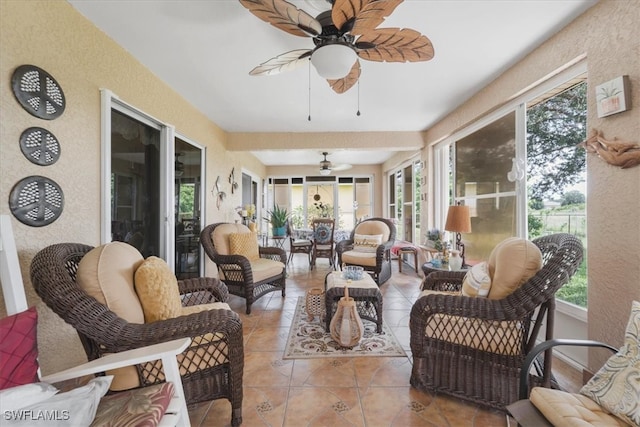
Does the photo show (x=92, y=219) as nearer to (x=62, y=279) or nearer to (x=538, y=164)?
(x=62, y=279)

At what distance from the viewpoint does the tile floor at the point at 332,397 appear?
4.74ft

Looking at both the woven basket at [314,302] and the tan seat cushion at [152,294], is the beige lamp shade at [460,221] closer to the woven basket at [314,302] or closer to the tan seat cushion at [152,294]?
the woven basket at [314,302]

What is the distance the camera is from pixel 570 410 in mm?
949

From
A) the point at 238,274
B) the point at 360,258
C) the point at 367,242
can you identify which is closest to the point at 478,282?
the point at 360,258

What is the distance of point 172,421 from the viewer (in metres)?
0.95

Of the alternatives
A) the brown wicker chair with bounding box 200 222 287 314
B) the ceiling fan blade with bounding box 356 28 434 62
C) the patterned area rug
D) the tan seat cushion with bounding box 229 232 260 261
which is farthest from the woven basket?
the ceiling fan blade with bounding box 356 28 434 62

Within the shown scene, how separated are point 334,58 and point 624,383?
1800 millimetres

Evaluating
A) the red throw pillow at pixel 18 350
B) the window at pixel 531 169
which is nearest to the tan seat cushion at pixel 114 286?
the red throw pillow at pixel 18 350

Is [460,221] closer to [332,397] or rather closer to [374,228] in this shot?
[374,228]

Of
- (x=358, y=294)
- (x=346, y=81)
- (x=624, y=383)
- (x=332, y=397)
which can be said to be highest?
(x=346, y=81)

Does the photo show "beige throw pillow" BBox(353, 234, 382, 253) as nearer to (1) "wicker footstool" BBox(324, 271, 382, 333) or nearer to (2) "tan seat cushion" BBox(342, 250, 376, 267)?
(2) "tan seat cushion" BBox(342, 250, 376, 267)

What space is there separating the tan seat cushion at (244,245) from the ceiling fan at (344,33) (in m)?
2.15

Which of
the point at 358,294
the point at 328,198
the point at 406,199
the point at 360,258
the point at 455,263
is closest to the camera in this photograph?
the point at 358,294

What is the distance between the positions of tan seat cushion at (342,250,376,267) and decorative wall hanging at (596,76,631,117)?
2.65 metres
